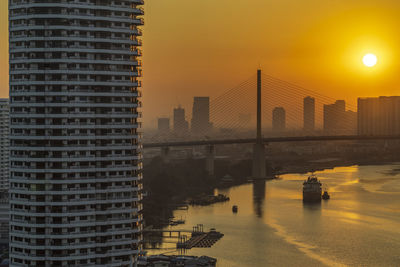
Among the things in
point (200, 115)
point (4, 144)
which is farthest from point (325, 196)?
point (200, 115)

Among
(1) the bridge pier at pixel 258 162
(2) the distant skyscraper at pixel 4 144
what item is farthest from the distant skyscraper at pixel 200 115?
(2) the distant skyscraper at pixel 4 144

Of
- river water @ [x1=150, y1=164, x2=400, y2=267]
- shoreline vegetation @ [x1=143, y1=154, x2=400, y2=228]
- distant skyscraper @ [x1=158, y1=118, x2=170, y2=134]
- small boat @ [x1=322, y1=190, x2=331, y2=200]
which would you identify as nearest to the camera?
river water @ [x1=150, y1=164, x2=400, y2=267]

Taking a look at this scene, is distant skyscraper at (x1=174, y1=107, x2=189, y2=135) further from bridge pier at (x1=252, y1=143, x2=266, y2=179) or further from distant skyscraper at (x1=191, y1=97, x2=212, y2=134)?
bridge pier at (x1=252, y1=143, x2=266, y2=179)

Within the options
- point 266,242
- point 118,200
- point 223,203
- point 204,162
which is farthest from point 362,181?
point 118,200

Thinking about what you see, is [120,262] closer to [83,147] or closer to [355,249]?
[83,147]

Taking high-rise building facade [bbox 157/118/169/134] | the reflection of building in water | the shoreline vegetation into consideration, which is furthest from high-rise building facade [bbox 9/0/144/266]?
high-rise building facade [bbox 157/118/169/134]

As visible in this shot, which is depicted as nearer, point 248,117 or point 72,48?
point 72,48
